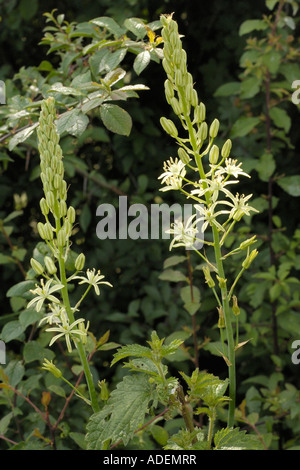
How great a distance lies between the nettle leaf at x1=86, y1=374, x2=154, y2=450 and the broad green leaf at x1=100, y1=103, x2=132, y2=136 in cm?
52

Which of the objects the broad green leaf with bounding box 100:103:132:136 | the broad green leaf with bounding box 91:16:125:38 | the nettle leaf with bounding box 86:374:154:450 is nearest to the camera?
the nettle leaf with bounding box 86:374:154:450

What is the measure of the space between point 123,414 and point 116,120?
2.03ft

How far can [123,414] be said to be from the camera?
93cm

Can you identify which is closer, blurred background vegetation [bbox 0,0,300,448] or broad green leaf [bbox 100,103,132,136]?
broad green leaf [bbox 100,103,132,136]

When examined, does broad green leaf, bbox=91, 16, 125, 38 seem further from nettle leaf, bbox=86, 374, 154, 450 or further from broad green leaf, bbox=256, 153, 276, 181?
nettle leaf, bbox=86, 374, 154, 450

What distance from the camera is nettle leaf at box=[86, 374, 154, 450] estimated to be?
920 millimetres

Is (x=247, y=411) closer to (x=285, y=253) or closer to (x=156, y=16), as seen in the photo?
(x=285, y=253)
